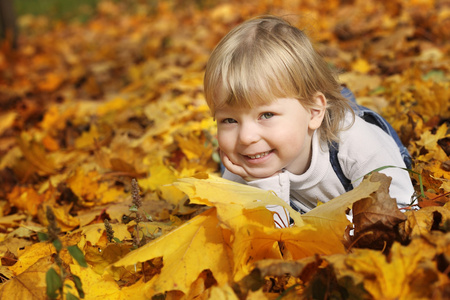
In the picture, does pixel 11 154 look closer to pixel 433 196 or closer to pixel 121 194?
pixel 121 194

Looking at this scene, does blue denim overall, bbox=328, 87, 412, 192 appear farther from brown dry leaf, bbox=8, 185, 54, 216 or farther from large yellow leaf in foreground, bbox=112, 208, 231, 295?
brown dry leaf, bbox=8, 185, 54, 216

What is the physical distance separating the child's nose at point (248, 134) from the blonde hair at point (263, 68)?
0.27ft

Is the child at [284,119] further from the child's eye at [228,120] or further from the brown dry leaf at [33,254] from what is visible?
the brown dry leaf at [33,254]

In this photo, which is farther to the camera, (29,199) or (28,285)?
(29,199)

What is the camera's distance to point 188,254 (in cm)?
134

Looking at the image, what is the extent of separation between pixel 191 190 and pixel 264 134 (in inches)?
16.6

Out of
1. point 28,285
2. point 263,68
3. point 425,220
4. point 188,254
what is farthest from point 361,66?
point 28,285

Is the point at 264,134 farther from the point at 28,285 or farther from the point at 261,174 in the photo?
the point at 28,285

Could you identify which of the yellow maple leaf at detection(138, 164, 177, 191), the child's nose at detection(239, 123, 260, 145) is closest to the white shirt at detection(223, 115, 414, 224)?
the child's nose at detection(239, 123, 260, 145)

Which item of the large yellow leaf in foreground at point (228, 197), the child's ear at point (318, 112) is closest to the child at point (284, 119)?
the child's ear at point (318, 112)

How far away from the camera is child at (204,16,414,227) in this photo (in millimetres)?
1659

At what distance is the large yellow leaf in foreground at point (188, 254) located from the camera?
1.28 meters

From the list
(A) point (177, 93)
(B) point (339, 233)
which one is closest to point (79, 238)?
(B) point (339, 233)

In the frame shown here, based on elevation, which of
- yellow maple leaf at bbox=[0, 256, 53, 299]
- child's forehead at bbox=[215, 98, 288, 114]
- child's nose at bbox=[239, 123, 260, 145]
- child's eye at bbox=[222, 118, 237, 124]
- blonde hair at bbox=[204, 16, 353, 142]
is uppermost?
blonde hair at bbox=[204, 16, 353, 142]
